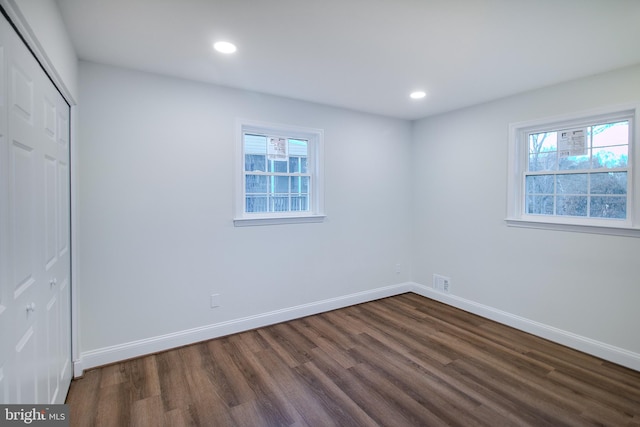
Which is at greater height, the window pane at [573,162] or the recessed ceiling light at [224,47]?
the recessed ceiling light at [224,47]

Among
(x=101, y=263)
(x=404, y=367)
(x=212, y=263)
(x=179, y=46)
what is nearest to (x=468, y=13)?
(x=179, y=46)

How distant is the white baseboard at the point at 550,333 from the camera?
266cm

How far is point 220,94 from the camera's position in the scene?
3076 mm

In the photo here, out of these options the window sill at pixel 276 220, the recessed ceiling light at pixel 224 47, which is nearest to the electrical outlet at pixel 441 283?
the window sill at pixel 276 220

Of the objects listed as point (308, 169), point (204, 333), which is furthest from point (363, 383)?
point (308, 169)

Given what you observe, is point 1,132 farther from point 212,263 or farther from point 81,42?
point 212,263

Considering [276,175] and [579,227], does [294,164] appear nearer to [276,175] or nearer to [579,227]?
[276,175]

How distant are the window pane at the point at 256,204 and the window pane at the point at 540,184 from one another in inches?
112

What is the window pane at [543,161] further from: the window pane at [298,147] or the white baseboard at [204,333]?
the window pane at [298,147]

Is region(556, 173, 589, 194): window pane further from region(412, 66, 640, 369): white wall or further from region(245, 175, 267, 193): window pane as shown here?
region(245, 175, 267, 193): window pane

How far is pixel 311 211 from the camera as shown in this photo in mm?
3787

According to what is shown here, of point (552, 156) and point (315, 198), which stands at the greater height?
point (552, 156)

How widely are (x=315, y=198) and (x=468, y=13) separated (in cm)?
235

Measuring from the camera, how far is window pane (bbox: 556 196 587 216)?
2.98m
